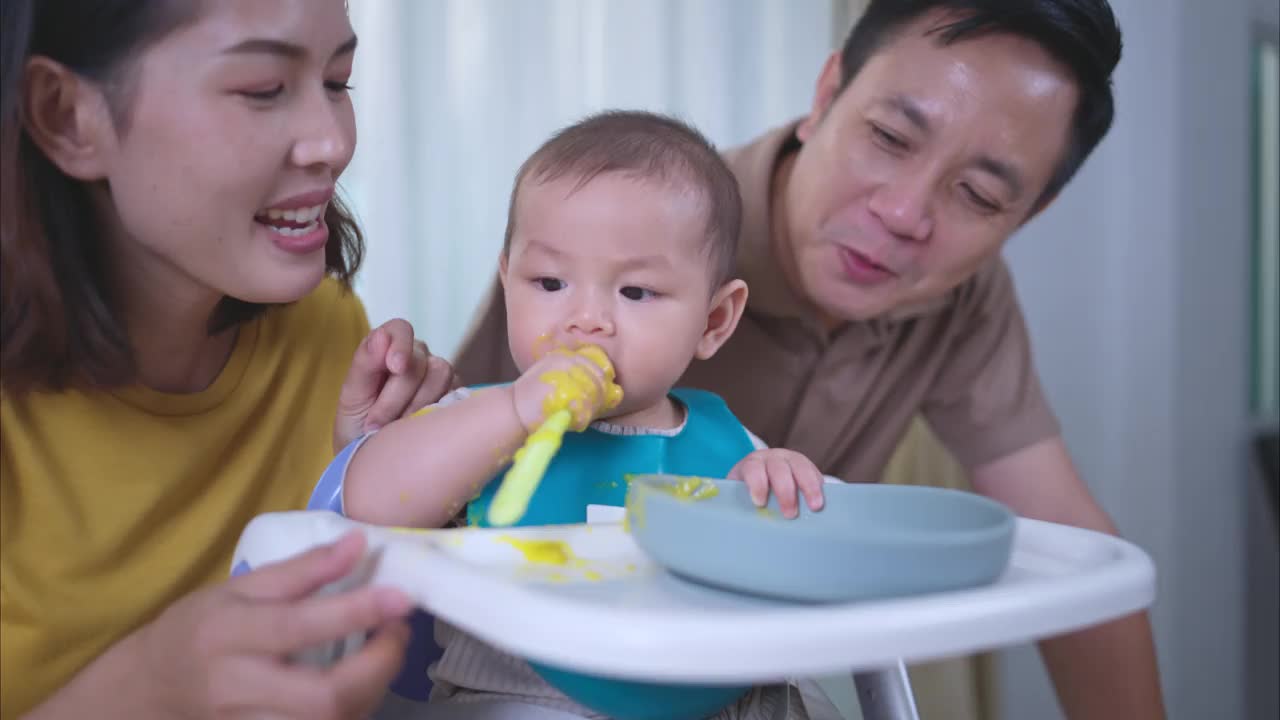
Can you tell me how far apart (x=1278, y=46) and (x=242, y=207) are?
93.2 inches

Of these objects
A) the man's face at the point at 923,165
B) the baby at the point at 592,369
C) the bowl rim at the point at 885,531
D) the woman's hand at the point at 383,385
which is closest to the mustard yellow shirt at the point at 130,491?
the woman's hand at the point at 383,385

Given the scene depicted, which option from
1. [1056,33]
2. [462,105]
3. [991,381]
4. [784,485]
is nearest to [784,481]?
[784,485]

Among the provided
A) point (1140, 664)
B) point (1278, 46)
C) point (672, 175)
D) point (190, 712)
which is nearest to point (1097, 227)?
point (1278, 46)

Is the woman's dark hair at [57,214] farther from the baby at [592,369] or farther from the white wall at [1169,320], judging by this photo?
the white wall at [1169,320]

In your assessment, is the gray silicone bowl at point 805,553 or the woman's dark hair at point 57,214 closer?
the gray silicone bowl at point 805,553

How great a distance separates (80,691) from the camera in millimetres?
783

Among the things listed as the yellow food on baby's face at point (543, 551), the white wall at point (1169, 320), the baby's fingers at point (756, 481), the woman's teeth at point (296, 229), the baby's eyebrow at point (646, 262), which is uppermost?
the woman's teeth at point (296, 229)

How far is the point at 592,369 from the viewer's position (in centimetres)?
80

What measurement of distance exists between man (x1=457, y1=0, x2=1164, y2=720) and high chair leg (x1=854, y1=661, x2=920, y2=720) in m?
0.56

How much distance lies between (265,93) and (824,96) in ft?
2.76

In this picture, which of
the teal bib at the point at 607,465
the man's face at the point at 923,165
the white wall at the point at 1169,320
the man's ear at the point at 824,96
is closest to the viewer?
the teal bib at the point at 607,465

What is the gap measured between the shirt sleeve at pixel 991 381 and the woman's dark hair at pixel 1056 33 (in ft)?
0.75

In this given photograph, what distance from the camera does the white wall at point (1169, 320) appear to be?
2.17 metres

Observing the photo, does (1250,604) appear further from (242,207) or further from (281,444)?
(242,207)
